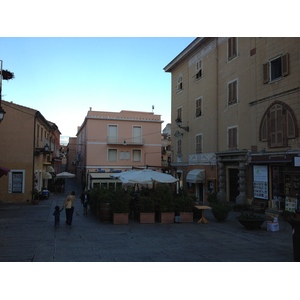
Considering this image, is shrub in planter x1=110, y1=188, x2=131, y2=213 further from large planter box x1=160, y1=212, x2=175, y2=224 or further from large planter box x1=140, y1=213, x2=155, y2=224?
large planter box x1=160, y1=212, x2=175, y2=224

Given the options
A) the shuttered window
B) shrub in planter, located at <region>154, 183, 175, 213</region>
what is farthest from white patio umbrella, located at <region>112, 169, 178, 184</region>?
the shuttered window

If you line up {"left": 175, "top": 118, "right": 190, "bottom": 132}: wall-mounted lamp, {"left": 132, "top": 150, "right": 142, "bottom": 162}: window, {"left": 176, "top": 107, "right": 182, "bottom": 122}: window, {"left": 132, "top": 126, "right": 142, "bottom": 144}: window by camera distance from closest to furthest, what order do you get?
{"left": 175, "top": 118, "right": 190, "bottom": 132}: wall-mounted lamp
{"left": 176, "top": 107, "right": 182, "bottom": 122}: window
{"left": 132, "top": 150, "right": 142, "bottom": 162}: window
{"left": 132, "top": 126, "right": 142, "bottom": 144}: window

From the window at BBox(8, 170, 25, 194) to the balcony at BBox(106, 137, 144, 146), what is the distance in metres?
15.3

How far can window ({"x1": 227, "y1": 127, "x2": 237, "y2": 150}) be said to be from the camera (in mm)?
19395

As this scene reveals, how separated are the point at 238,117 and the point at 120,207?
10.2 metres

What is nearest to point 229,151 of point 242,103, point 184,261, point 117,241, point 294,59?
point 242,103

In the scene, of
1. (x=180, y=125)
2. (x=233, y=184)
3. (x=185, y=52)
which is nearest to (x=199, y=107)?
(x=180, y=125)

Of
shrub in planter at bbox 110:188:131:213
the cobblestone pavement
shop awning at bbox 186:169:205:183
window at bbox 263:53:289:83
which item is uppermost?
window at bbox 263:53:289:83

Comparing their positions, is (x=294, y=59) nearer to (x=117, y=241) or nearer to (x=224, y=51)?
(x=224, y=51)

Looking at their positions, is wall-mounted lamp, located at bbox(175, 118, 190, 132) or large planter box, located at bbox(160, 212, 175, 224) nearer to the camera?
large planter box, located at bbox(160, 212, 175, 224)

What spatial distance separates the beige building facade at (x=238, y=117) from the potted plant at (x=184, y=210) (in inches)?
193

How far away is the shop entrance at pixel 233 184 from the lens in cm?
1950

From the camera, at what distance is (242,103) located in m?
18.7

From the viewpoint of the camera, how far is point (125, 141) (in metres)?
37.4
